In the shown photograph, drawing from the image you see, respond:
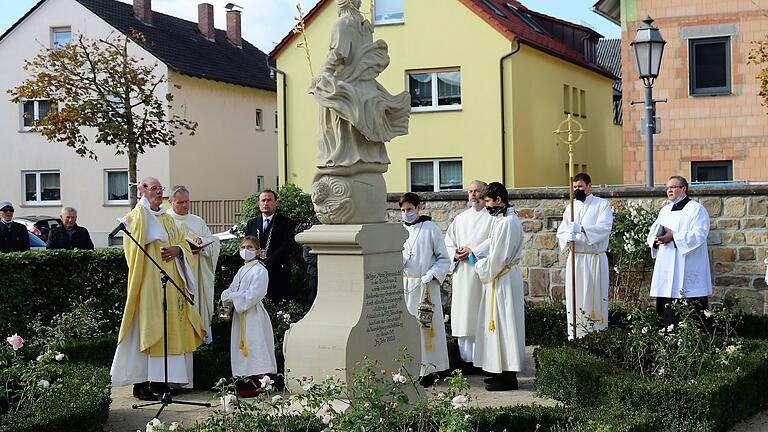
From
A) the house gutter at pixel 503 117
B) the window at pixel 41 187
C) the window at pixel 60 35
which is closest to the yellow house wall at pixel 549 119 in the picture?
the house gutter at pixel 503 117

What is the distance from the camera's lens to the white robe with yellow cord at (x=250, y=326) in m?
10.5

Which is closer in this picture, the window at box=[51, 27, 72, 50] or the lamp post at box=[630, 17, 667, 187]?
the lamp post at box=[630, 17, 667, 187]

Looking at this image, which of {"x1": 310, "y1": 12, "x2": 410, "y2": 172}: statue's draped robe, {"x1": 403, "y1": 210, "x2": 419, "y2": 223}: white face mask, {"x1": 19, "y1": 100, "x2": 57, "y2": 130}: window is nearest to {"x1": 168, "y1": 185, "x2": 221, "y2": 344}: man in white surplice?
{"x1": 403, "y1": 210, "x2": 419, "y2": 223}: white face mask

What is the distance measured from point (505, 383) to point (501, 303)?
83cm

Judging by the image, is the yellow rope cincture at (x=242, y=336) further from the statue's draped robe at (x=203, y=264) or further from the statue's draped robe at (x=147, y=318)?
the statue's draped robe at (x=203, y=264)

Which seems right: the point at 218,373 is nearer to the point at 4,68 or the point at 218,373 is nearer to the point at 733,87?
the point at 733,87

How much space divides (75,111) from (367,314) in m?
24.1

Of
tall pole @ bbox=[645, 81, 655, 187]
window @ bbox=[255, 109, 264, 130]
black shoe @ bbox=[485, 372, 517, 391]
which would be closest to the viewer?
black shoe @ bbox=[485, 372, 517, 391]

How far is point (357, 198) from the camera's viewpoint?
7.97m

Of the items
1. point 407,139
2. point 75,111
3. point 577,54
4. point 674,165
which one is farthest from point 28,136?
point 674,165

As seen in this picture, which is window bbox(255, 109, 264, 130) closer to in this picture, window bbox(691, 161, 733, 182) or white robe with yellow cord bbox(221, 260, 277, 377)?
window bbox(691, 161, 733, 182)

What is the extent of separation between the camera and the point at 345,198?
7.92 meters

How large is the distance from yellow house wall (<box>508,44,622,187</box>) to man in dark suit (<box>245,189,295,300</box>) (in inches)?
648

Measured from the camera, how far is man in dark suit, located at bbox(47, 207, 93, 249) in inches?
593
